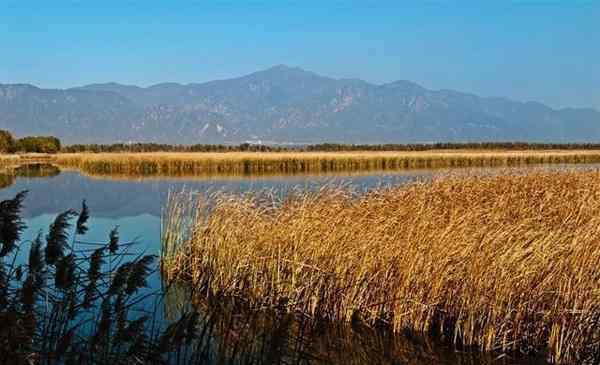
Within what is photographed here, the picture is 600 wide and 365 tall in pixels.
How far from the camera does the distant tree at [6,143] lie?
90688 millimetres

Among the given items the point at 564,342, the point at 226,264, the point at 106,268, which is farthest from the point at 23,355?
the point at 106,268

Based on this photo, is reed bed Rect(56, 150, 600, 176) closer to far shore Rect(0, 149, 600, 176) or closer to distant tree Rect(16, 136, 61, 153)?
far shore Rect(0, 149, 600, 176)

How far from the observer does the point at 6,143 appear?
92938 mm

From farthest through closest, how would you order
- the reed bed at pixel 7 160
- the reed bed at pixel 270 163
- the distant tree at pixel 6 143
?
the distant tree at pixel 6 143 < the reed bed at pixel 7 160 < the reed bed at pixel 270 163

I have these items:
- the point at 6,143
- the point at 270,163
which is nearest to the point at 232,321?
the point at 270,163

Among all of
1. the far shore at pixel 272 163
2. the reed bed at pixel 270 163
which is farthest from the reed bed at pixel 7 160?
the reed bed at pixel 270 163

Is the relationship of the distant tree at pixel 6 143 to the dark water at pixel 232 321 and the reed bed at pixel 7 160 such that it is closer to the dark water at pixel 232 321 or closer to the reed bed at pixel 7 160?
the reed bed at pixel 7 160

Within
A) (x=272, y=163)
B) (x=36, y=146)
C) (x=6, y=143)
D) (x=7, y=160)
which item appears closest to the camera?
(x=272, y=163)

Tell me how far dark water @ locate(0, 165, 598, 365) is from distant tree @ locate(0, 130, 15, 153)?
43246 mm

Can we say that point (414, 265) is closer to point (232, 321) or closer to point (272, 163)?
point (232, 321)

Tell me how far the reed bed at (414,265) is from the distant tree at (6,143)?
84588 millimetres

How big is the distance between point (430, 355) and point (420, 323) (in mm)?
718

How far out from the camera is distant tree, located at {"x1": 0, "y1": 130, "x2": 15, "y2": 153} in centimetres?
9069

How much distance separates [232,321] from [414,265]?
175 inches
